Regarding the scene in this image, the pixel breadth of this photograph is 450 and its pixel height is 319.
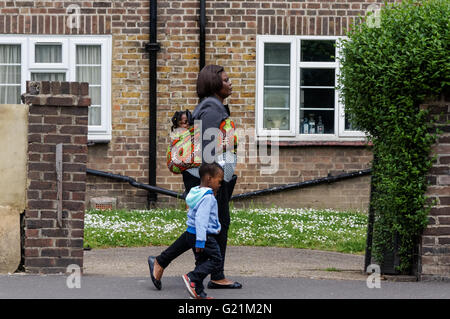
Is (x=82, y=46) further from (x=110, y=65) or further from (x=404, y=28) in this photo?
(x=404, y=28)

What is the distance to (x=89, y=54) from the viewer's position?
15.0 meters

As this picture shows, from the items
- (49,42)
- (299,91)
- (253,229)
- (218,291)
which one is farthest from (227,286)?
(49,42)

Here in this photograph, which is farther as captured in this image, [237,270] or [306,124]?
[306,124]

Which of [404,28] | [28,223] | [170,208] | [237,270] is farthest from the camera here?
[170,208]

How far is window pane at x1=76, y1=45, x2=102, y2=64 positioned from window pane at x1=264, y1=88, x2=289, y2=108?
2.84m

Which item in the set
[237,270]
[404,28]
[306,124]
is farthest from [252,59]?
[404,28]

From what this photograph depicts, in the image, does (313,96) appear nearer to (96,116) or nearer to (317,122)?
(317,122)

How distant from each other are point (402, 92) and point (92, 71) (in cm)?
855

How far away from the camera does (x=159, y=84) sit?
49.0 feet

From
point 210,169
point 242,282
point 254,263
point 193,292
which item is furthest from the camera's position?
point 254,263

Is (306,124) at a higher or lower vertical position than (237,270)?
higher

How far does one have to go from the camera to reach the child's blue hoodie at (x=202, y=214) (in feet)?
21.6

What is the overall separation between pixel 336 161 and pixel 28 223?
8.13m

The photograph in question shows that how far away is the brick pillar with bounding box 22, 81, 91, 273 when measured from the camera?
7.80 metres
